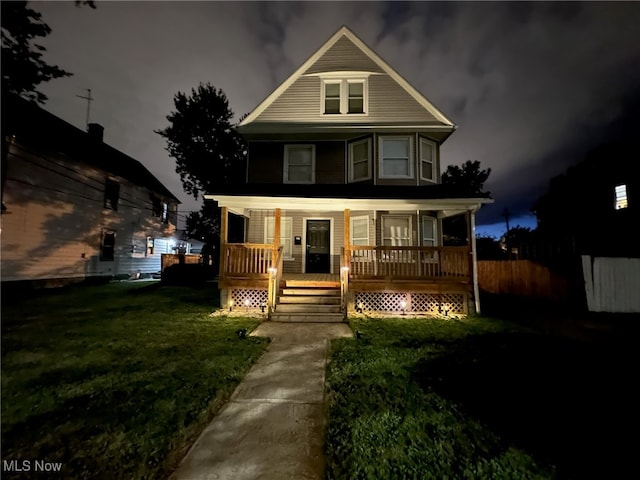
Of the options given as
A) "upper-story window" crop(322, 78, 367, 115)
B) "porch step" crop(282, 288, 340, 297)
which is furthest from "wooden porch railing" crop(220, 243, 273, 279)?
"upper-story window" crop(322, 78, 367, 115)

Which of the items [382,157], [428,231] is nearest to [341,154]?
[382,157]

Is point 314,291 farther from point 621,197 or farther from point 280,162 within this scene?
point 621,197

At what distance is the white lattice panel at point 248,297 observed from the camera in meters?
9.24

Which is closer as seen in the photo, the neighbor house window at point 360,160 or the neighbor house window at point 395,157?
the neighbor house window at point 395,157

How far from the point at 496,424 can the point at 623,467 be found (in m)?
0.93

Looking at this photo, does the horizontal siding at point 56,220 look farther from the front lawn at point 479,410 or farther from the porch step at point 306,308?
the front lawn at point 479,410

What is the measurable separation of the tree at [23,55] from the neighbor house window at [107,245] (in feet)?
28.3

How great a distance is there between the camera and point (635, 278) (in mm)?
8383

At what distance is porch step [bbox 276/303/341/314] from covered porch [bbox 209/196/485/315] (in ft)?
1.40

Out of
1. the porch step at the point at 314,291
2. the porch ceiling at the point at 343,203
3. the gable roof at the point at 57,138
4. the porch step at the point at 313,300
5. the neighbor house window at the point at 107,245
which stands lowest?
the porch step at the point at 313,300

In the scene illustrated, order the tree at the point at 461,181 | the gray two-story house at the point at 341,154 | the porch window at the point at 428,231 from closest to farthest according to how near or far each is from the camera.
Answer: the gray two-story house at the point at 341,154 → the porch window at the point at 428,231 → the tree at the point at 461,181

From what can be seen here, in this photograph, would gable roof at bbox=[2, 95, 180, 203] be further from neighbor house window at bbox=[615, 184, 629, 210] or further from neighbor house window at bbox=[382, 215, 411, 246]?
neighbor house window at bbox=[615, 184, 629, 210]

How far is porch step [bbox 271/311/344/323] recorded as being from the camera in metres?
7.99

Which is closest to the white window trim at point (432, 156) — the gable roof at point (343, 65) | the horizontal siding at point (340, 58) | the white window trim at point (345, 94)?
the gable roof at point (343, 65)
